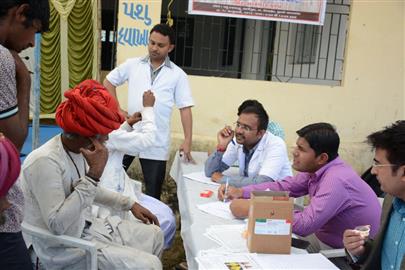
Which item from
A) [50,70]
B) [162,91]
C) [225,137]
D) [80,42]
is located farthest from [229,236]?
[50,70]

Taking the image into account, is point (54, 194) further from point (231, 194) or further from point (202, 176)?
point (202, 176)

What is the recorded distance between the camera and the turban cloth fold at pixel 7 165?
1.12 metres

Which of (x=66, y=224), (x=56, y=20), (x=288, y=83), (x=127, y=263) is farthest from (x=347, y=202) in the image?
(x=56, y=20)

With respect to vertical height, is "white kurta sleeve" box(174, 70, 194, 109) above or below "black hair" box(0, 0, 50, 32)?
below

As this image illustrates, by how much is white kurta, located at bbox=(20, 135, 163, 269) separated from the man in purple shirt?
54 centimetres

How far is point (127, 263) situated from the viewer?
2.03 meters

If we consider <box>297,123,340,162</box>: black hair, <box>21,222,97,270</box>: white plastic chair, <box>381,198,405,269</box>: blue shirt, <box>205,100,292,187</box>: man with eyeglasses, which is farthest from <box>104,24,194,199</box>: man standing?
<box>381,198,405,269</box>: blue shirt

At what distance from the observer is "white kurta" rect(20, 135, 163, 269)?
6.16ft

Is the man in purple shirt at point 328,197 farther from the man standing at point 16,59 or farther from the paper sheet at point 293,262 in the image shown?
the man standing at point 16,59

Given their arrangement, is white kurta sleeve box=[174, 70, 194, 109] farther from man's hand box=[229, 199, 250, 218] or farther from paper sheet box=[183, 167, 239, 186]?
man's hand box=[229, 199, 250, 218]

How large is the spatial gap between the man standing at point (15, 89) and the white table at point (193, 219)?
746 millimetres

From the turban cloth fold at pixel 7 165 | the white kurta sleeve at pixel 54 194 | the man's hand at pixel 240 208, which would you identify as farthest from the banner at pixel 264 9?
the turban cloth fold at pixel 7 165

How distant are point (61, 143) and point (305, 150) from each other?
126 cm

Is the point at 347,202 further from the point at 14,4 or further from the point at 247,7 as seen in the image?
the point at 247,7
